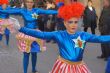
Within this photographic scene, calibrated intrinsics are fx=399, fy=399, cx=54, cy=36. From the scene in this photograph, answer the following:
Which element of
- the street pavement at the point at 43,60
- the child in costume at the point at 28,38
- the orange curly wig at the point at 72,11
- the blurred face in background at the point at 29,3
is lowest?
the street pavement at the point at 43,60

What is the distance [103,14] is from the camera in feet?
35.4

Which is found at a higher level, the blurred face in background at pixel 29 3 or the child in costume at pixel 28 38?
the blurred face in background at pixel 29 3

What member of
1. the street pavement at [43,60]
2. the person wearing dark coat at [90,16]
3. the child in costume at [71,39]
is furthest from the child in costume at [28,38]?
the person wearing dark coat at [90,16]

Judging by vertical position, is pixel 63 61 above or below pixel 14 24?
below

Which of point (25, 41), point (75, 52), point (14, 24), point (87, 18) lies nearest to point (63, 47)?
point (75, 52)

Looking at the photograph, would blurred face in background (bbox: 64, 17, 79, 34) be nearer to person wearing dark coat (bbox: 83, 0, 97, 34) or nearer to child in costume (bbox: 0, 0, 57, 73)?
child in costume (bbox: 0, 0, 57, 73)

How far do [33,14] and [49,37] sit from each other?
351 cm

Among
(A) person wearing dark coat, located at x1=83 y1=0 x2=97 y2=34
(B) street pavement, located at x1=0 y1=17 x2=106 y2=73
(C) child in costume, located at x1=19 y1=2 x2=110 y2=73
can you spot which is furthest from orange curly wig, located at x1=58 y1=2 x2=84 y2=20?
(A) person wearing dark coat, located at x1=83 y1=0 x2=97 y2=34

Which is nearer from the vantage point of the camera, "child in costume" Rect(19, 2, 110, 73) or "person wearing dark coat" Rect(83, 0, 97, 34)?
"child in costume" Rect(19, 2, 110, 73)

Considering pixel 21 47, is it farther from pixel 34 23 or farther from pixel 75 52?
pixel 75 52

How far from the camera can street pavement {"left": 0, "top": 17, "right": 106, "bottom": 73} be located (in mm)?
9777

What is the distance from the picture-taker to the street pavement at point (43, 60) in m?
9.78

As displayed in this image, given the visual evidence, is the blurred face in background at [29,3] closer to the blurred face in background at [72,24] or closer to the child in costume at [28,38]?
the child in costume at [28,38]

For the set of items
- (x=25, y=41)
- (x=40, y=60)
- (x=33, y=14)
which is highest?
(x=33, y=14)
